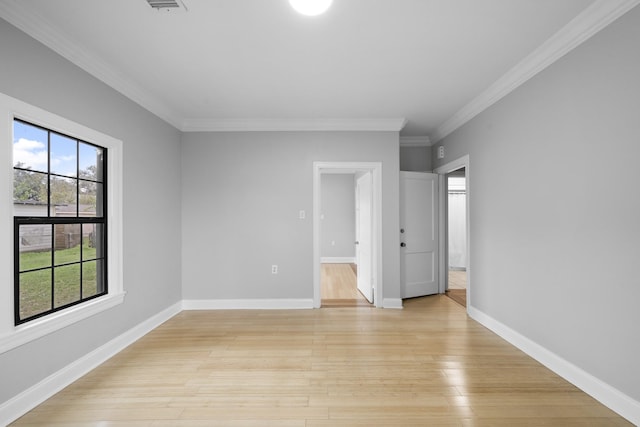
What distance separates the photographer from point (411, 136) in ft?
16.4

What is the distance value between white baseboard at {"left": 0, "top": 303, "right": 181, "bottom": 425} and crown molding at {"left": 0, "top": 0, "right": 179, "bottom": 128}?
2430 mm

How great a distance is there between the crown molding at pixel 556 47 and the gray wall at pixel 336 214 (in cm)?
471

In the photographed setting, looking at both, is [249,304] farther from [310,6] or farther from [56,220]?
[310,6]

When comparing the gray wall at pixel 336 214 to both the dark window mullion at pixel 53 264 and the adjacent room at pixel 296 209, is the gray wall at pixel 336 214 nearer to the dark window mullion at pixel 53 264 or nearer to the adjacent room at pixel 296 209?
the adjacent room at pixel 296 209

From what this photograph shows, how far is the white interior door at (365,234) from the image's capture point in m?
4.44

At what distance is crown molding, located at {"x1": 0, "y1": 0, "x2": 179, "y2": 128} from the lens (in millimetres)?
1889

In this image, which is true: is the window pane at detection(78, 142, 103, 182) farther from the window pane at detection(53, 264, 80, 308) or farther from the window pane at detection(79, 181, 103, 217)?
the window pane at detection(53, 264, 80, 308)

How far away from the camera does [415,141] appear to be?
16.5ft

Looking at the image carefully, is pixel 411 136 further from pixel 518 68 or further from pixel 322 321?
pixel 322 321

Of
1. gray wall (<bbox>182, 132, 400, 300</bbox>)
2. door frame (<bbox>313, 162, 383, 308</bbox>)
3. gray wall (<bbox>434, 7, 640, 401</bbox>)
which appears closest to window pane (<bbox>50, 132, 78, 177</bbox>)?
gray wall (<bbox>182, 132, 400, 300</bbox>)

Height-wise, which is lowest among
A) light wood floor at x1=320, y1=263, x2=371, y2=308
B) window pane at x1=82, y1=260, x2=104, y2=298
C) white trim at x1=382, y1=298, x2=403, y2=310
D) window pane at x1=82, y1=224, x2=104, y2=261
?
light wood floor at x1=320, y1=263, x2=371, y2=308

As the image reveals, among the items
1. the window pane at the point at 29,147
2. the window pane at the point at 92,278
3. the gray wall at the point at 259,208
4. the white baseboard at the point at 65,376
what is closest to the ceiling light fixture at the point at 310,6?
the window pane at the point at 29,147

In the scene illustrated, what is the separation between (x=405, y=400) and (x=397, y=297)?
2.17m

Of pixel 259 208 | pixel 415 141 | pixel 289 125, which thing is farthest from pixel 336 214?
pixel 289 125
